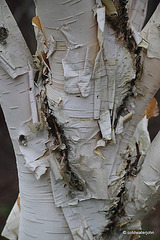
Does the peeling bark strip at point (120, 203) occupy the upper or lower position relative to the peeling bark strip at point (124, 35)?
lower

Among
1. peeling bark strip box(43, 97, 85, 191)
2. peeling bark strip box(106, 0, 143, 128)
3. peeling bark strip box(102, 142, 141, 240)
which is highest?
peeling bark strip box(106, 0, 143, 128)

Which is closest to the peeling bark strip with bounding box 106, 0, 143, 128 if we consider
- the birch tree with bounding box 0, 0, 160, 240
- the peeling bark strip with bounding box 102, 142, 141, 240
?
the birch tree with bounding box 0, 0, 160, 240

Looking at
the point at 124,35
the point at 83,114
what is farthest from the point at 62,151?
the point at 124,35

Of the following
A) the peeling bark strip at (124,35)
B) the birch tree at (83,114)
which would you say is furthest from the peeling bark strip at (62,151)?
the peeling bark strip at (124,35)

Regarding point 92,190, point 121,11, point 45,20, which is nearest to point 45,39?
point 45,20

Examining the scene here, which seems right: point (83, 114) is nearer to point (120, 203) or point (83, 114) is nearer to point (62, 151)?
point (62, 151)

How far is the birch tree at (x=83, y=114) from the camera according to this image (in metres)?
0.62

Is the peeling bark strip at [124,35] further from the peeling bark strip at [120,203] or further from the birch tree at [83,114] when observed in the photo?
the peeling bark strip at [120,203]

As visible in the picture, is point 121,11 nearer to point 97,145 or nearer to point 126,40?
point 126,40

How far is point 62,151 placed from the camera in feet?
2.22

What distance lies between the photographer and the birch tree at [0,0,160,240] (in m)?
0.62

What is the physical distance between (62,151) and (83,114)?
9 centimetres

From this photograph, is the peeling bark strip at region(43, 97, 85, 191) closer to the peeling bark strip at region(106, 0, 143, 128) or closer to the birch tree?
the birch tree

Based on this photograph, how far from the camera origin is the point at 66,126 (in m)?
0.66
